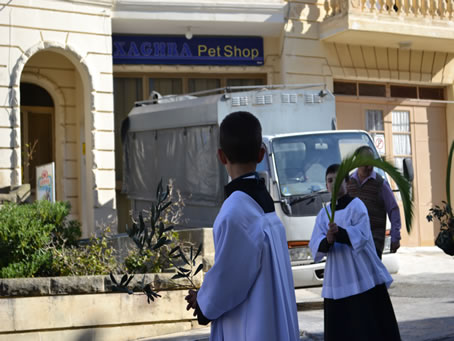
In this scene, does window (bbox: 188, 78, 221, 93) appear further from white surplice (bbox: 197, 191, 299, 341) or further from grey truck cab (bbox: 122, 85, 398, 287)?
white surplice (bbox: 197, 191, 299, 341)

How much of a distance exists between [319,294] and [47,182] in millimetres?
4391

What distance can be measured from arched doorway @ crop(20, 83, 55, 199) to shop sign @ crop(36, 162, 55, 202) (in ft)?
14.5

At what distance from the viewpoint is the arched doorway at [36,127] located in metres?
16.4

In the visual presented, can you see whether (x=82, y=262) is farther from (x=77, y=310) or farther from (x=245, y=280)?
(x=245, y=280)

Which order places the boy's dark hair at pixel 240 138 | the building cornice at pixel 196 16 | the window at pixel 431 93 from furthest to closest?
the window at pixel 431 93, the building cornice at pixel 196 16, the boy's dark hair at pixel 240 138

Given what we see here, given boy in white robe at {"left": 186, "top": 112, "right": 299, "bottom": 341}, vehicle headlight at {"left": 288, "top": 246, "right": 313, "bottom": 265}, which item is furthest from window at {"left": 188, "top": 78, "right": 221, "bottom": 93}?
boy in white robe at {"left": 186, "top": 112, "right": 299, "bottom": 341}

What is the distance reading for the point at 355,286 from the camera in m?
6.04

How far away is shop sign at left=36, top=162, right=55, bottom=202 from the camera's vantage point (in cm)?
1139

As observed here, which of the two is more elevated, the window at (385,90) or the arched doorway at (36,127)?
the window at (385,90)

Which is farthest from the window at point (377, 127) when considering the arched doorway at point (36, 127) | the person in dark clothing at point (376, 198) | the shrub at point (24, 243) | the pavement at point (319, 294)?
the shrub at point (24, 243)

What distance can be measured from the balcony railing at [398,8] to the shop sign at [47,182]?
24.3 feet

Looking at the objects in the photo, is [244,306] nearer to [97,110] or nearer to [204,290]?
[204,290]

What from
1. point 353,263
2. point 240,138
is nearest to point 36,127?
point 353,263

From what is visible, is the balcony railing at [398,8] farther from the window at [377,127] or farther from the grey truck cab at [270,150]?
the grey truck cab at [270,150]
